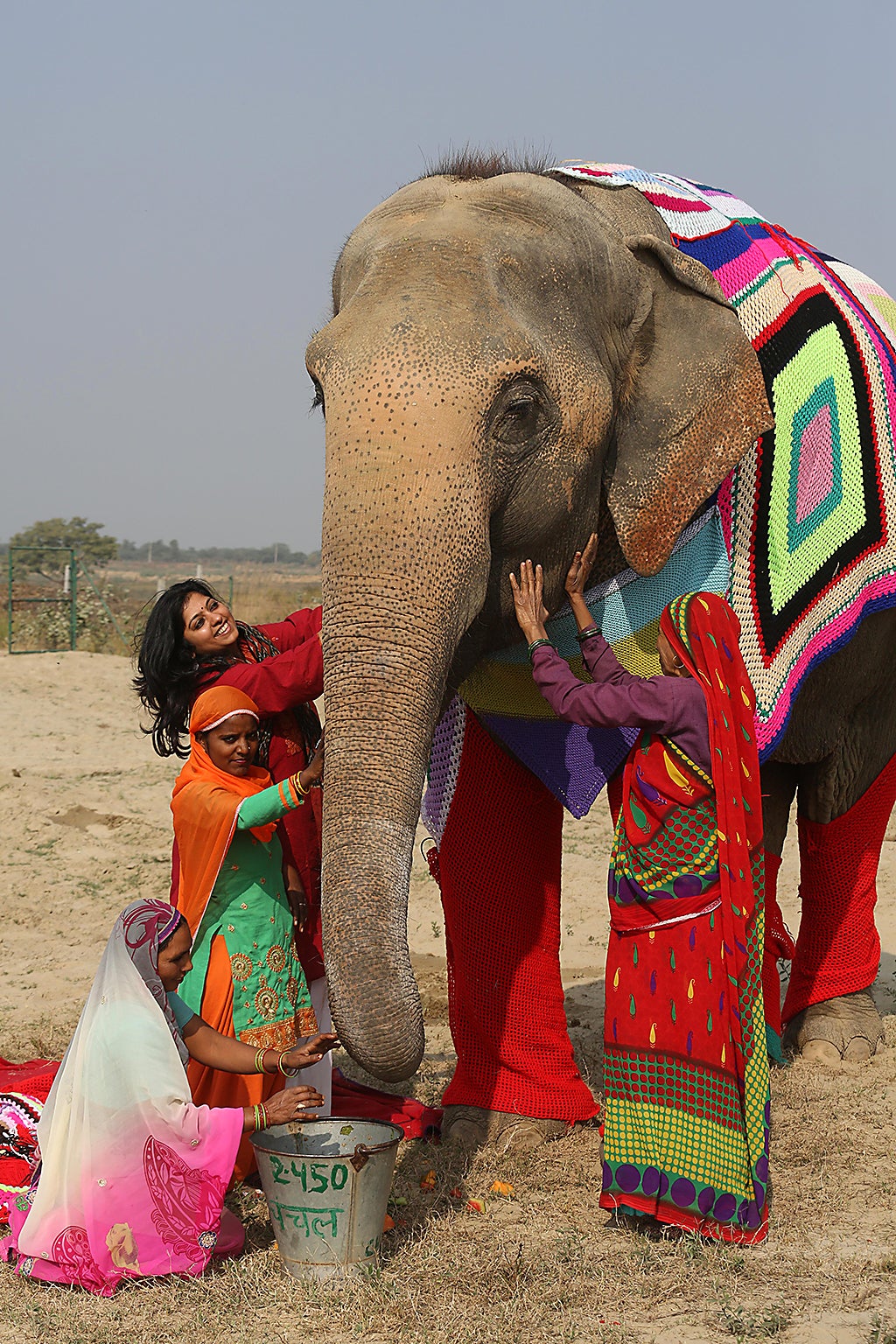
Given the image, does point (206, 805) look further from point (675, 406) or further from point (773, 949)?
A: point (773, 949)

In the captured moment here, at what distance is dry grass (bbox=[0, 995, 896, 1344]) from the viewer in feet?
10.2

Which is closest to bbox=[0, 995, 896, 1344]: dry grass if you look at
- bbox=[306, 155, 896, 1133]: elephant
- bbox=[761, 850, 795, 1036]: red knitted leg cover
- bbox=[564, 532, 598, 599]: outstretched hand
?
bbox=[306, 155, 896, 1133]: elephant

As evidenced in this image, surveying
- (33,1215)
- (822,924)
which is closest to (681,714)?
(33,1215)

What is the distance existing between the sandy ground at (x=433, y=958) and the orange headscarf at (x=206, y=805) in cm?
124

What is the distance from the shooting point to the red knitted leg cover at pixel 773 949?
504 centimetres

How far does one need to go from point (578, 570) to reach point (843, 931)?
2.46 meters

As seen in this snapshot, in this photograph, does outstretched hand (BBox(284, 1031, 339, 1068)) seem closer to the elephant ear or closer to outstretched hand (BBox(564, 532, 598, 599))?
outstretched hand (BBox(564, 532, 598, 599))

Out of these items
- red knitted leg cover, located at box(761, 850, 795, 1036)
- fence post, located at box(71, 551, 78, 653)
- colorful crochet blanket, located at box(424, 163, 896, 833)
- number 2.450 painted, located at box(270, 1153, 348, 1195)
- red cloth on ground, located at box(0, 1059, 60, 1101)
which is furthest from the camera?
fence post, located at box(71, 551, 78, 653)

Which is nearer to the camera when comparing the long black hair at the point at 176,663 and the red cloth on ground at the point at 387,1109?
the long black hair at the point at 176,663

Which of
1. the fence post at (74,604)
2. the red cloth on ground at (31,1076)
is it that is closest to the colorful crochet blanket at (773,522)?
the red cloth on ground at (31,1076)

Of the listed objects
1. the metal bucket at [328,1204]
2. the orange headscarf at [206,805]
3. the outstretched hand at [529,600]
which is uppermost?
the outstretched hand at [529,600]

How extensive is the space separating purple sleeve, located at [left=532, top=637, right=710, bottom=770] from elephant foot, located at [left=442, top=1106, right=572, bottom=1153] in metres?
1.44

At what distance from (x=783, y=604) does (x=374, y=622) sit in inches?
61.9

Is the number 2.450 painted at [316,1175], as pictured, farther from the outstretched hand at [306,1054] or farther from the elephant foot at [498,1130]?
the elephant foot at [498,1130]
